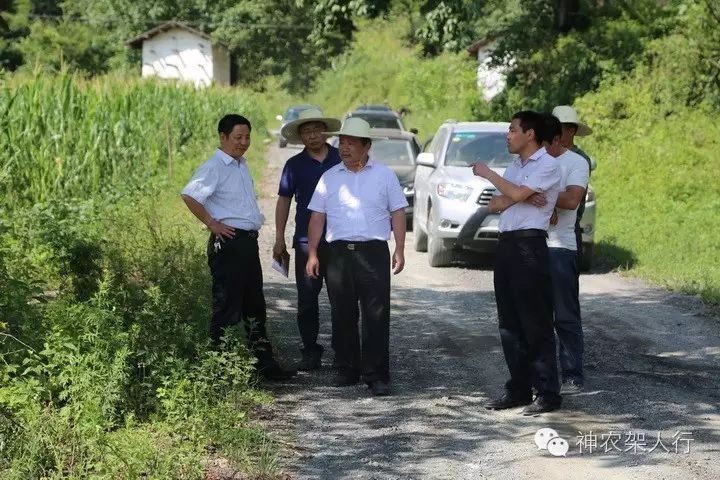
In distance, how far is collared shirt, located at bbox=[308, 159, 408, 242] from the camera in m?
9.00

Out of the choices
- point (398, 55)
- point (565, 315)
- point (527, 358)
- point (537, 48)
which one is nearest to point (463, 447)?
point (527, 358)

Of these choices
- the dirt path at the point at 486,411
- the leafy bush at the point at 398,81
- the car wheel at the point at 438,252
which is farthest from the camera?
the leafy bush at the point at 398,81

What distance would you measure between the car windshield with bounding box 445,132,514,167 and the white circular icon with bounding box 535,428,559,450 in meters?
8.83

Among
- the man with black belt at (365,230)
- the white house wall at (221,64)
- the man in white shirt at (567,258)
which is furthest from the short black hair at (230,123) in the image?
the white house wall at (221,64)

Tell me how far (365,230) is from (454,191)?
7.06 m


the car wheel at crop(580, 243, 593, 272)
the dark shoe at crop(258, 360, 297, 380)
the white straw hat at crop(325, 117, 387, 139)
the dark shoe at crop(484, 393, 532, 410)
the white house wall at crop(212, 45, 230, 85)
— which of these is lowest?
the dark shoe at crop(484, 393, 532, 410)

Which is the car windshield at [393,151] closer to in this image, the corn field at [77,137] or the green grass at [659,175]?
the green grass at [659,175]

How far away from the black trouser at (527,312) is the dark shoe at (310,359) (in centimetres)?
184

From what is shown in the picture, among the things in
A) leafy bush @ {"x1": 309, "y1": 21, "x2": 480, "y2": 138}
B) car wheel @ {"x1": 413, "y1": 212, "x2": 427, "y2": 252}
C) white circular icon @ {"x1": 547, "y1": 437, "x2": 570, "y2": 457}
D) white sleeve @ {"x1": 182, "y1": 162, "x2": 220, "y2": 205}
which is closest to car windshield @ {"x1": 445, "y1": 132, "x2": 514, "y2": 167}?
car wheel @ {"x1": 413, "y1": 212, "x2": 427, "y2": 252}

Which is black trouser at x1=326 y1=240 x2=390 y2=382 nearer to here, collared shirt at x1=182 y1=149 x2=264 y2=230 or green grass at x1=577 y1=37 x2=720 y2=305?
collared shirt at x1=182 y1=149 x2=264 y2=230

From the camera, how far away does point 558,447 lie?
736 centimetres

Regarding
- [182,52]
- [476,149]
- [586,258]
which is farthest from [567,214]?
[182,52]

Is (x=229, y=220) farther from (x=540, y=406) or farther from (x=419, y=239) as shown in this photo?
(x=419, y=239)

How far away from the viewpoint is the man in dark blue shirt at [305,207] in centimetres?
975
